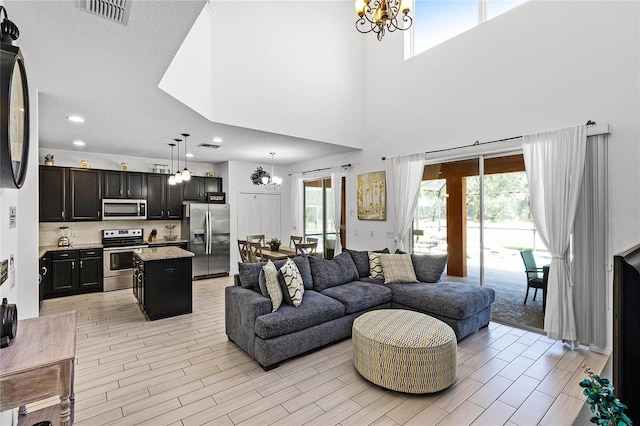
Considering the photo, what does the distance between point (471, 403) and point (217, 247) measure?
233 inches

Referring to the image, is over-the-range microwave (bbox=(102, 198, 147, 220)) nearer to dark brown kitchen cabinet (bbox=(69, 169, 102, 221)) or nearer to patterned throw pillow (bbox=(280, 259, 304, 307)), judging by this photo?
dark brown kitchen cabinet (bbox=(69, 169, 102, 221))

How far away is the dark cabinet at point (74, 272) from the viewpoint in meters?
5.34

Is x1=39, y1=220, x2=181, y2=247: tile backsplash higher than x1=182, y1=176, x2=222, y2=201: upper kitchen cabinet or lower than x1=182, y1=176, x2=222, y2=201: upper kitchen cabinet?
lower

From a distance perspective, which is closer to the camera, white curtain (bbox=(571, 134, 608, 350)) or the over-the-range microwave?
white curtain (bbox=(571, 134, 608, 350))

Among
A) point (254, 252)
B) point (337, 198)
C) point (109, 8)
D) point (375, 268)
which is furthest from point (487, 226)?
point (109, 8)

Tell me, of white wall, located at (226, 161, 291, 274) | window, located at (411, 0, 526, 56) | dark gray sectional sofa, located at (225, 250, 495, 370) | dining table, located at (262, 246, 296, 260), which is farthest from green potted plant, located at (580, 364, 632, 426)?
white wall, located at (226, 161, 291, 274)

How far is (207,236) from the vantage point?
6.86 m

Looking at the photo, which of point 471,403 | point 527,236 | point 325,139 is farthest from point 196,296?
point 527,236

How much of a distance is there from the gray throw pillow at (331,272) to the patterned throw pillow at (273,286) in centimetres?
79

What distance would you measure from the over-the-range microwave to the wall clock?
16.6 ft

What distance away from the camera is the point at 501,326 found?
408 cm

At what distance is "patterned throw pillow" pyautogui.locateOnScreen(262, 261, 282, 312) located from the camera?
3.21m

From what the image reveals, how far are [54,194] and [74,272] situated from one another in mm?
1509

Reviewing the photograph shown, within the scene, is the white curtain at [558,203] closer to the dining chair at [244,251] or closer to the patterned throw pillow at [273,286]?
the patterned throw pillow at [273,286]
